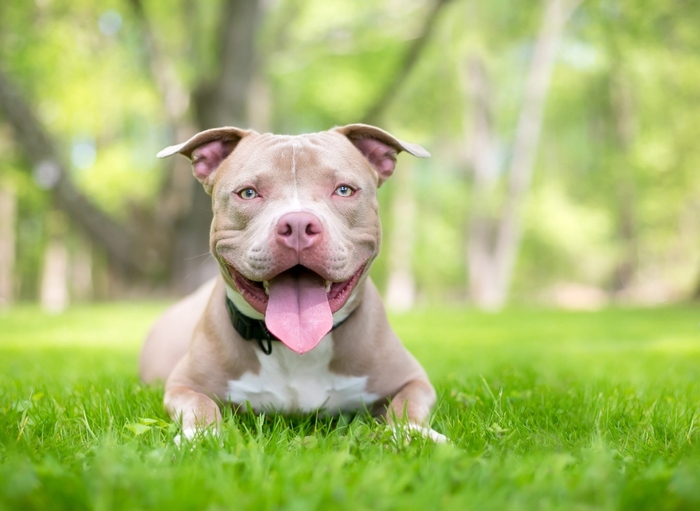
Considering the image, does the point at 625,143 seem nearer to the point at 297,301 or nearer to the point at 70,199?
the point at 70,199

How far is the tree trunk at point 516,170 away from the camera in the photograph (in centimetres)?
1902

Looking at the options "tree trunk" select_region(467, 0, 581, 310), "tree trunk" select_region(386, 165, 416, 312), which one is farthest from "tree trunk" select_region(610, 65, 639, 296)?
"tree trunk" select_region(386, 165, 416, 312)

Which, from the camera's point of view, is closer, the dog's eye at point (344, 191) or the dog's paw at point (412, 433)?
the dog's paw at point (412, 433)

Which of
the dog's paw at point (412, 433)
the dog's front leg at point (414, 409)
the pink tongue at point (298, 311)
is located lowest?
the dog's front leg at point (414, 409)

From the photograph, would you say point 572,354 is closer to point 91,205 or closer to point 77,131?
point 91,205

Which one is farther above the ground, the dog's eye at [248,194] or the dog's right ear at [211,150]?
the dog's right ear at [211,150]

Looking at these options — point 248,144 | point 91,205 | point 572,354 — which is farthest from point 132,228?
point 248,144

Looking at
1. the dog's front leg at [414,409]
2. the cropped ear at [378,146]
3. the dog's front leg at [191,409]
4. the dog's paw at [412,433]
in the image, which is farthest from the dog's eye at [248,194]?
the dog's paw at [412,433]

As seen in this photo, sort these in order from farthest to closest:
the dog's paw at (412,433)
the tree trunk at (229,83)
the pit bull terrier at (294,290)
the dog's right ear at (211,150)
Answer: the tree trunk at (229,83) < the dog's right ear at (211,150) < the pit bull terrier at (294,290) < the dog's paw at (412,433)

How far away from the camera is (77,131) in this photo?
64.3 ft

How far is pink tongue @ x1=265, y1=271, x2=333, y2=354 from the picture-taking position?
116 inches

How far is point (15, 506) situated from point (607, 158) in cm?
2333

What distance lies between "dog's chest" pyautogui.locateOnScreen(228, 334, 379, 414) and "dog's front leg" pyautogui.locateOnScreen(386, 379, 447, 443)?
24 centimetres

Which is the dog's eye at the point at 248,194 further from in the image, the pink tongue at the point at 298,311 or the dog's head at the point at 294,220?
the pink tongue at the point at 298,311
